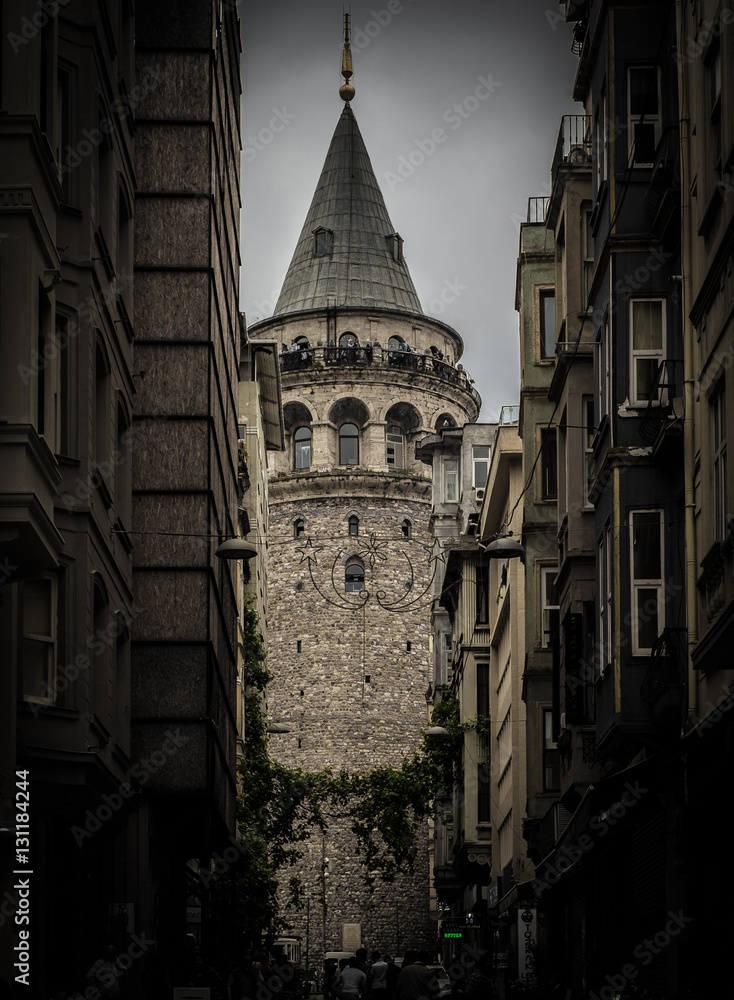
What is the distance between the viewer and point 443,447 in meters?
70.9

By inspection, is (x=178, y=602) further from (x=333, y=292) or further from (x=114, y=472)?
(x=333, y=292)

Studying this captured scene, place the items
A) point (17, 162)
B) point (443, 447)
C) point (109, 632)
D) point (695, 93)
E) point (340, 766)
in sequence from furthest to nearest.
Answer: point (340, 766) < point (443, 447) < point (109, 632) < point (695, 93) < point (17, 162)

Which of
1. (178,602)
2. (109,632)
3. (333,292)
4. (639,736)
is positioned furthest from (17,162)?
(333,292)

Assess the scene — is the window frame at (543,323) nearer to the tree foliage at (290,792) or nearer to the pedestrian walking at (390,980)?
the pedestrian walking at (390,980)

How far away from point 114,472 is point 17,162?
23.8 ft

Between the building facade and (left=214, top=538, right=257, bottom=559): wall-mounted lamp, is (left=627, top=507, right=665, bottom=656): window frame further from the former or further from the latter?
(left=214, top=538, right=257, bottom=559): wall-mounted lamp

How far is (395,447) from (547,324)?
54.3 meters

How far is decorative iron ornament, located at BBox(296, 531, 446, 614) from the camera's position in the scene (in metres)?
84.8

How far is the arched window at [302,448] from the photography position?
289 ft

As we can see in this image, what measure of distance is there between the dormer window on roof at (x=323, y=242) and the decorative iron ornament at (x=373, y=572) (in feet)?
49.6

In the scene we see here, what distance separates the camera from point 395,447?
89.1 m

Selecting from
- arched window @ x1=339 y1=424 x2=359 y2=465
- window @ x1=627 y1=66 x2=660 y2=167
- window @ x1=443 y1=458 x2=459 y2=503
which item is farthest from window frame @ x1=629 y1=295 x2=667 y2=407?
arched window @ x1=339 y1=424 x2=359 y2=465

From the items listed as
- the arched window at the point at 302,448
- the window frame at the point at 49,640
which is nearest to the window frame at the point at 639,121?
the window frame at the point at 49,640

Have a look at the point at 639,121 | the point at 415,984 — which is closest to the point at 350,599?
the point at 415,984
